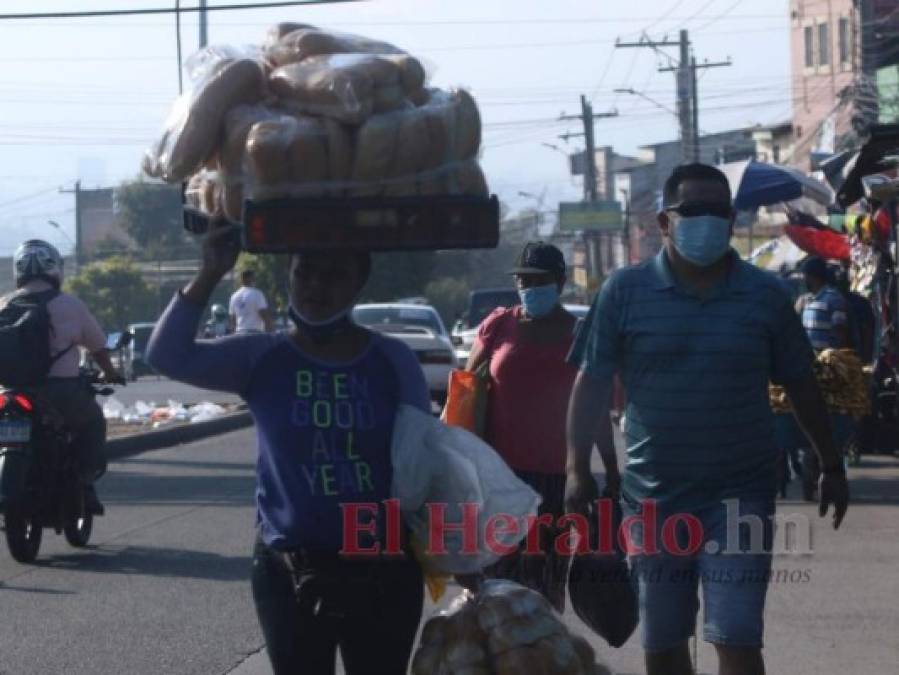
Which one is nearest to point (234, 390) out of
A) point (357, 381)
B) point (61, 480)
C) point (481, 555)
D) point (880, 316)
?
point (357, 381)

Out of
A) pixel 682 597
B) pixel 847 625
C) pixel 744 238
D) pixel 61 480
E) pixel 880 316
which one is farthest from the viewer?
pixel 744 238

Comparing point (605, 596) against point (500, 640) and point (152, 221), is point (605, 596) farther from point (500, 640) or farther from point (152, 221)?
point (152, 221)

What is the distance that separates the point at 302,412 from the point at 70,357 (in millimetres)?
6593

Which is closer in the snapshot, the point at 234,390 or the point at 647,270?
the point at 234,390

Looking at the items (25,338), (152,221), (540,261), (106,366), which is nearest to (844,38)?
(152,221)

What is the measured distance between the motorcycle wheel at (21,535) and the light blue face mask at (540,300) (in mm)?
4384

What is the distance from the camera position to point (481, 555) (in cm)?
479

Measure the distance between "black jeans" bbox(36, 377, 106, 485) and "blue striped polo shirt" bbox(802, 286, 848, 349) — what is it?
5735 millimetres

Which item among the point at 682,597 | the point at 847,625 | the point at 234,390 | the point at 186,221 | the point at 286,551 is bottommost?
the point at 847,625

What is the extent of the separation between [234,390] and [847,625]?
4.82 m

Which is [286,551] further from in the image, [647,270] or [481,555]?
[647,270]

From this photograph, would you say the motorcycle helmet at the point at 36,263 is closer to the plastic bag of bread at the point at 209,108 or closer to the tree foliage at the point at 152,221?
the plastic bag of bread at the point at 209,108

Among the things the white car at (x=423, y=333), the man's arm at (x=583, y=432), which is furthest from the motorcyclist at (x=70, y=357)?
the white car at (x=423, y=333)

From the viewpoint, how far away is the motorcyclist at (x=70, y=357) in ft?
35.3
